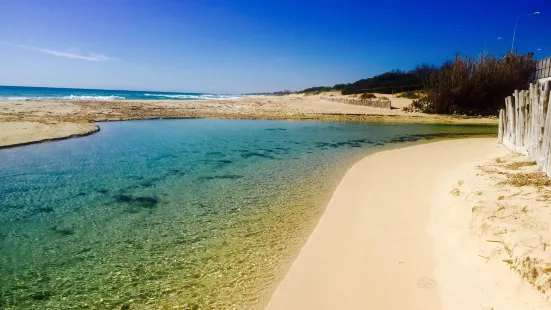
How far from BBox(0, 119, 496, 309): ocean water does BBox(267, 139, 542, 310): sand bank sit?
1.29ft

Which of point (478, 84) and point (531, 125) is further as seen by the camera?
point (478, 84)

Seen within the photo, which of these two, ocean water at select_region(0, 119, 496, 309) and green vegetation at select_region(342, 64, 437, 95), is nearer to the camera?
ocean water at select_region(0, 119, 496, 309)

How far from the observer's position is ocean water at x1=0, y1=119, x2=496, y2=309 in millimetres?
3516

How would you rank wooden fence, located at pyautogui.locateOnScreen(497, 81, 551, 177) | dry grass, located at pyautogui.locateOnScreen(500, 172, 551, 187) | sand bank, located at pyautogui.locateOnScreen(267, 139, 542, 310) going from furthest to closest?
wooden fence, located at pyautogui.locateOnScreen(497, 81, 551, 177), dry grass, located at pyautogui.locateOnScreen(500, 172, 551, 187), sand bank, located at pyautogui.locateOnScreen(267, 139, 542, 310)

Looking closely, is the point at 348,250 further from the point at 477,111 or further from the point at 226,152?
the point at 477,111

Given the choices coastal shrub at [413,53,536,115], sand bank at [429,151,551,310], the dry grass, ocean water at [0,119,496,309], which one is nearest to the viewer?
sand bank at [429,151,551,310]

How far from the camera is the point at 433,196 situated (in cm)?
591

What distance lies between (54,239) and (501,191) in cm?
655

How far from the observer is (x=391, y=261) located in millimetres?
3795

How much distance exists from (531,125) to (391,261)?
17.1 ft

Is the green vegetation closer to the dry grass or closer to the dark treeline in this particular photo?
the dark treeline

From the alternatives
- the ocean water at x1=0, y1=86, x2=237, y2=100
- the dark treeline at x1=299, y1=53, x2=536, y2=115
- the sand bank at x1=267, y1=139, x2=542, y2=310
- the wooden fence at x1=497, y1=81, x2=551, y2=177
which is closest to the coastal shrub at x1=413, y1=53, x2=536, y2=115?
the dark treeline at x1=299, y1=53, x2=536, y2=115

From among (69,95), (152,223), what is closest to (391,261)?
(152,223)

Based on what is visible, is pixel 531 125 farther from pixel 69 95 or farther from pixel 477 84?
pixel 69 95
